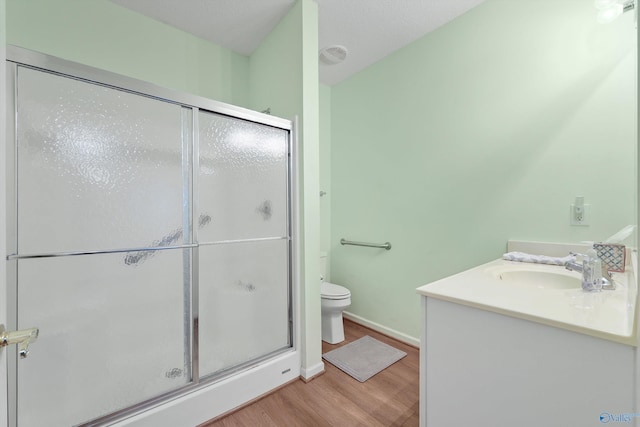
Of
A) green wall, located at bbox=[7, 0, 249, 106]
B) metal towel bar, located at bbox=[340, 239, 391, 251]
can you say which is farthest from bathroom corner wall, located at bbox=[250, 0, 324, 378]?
metal towel bar, located at bbox=[340, 239, 391, 251]

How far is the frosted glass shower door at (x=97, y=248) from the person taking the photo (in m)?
1.06

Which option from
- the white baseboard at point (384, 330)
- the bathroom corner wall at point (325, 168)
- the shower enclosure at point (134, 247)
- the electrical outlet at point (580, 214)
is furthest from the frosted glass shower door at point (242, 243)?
the electrical outlet at point (580, 214)

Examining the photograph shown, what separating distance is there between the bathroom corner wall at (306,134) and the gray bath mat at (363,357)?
21 centimetres

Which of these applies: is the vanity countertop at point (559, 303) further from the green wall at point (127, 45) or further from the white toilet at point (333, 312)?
the green wall at point (127, 45)

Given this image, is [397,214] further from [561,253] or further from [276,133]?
[276,133]

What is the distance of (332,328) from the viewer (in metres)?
2.27

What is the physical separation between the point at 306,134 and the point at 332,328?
1.62 meters

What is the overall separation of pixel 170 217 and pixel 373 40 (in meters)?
2.07

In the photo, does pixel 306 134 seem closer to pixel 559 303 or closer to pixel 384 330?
pixel 559 303

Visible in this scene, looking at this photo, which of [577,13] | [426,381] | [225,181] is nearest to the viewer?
[426,381]

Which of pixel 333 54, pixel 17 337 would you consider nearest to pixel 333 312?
pixel 17 337

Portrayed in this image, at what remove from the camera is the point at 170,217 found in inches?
54.9

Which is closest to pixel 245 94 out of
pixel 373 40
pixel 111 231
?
pixel 373 40

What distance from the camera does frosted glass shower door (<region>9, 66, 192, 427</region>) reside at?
41.7 inches
